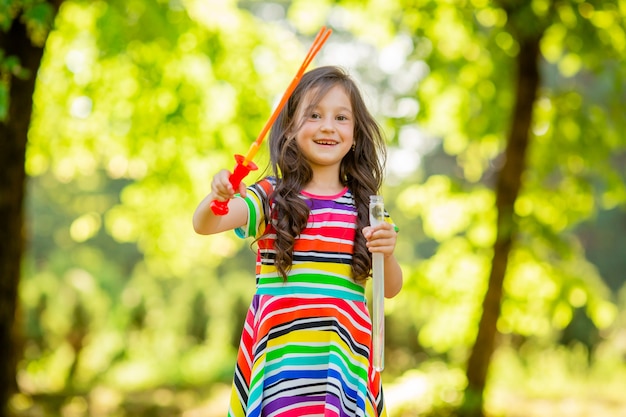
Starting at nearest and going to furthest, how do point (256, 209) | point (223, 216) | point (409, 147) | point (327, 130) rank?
point (223, 216), point (256, 209), point (327, 130), point (409, 147)

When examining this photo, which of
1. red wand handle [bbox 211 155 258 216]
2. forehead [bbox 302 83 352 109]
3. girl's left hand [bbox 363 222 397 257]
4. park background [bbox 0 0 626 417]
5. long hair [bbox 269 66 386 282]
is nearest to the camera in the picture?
red wand handle [bbox 211 155 258 216]

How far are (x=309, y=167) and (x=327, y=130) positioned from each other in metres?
0.11

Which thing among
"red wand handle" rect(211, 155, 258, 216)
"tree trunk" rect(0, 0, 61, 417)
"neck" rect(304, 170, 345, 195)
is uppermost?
"tree trunk" rect(0, 0, 61, 417)

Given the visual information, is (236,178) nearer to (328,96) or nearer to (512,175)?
(328,96)

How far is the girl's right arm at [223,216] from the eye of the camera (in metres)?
1.78

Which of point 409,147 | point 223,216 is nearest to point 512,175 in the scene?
point 409,147

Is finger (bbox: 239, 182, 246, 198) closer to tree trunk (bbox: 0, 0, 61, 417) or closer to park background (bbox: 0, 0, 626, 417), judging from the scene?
park background (bbox: 0, 0, 626, 417)

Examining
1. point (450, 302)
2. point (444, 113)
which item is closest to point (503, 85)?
point (444, 113)

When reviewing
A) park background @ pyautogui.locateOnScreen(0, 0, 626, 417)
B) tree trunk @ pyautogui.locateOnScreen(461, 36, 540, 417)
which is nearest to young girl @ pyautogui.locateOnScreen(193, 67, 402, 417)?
park background @ pyautogui.locateOnScreen(0, 0, 626, 417)

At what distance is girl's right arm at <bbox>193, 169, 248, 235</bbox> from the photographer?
1.78 meters

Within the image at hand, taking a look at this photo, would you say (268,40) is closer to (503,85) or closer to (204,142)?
(204,142)

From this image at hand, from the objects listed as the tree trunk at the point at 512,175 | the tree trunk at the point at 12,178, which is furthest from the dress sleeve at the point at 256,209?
the tree trunk at the point at 512,175

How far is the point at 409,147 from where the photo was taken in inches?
289

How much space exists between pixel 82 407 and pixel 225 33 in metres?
3.92
